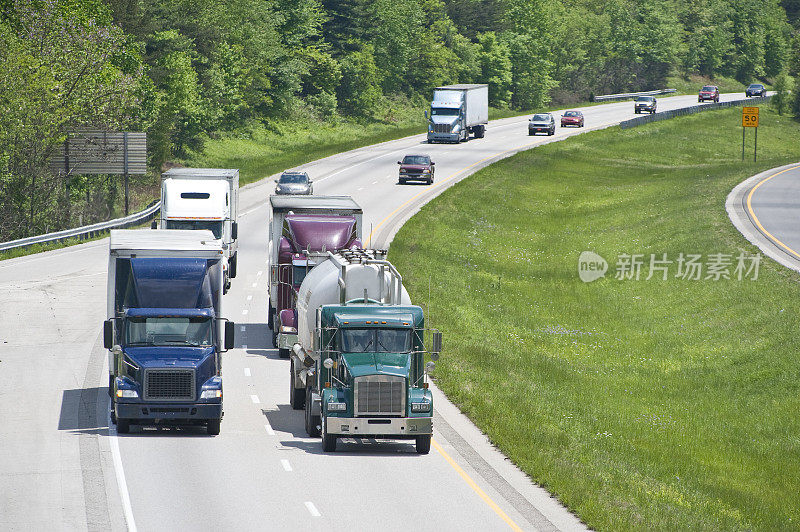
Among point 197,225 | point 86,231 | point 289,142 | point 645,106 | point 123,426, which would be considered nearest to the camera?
point 123,426

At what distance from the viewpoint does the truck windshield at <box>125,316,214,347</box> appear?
23.8 metres

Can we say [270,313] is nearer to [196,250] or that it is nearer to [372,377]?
[196,250]

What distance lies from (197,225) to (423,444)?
20.5 m

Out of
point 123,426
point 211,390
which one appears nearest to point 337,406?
point 211,390

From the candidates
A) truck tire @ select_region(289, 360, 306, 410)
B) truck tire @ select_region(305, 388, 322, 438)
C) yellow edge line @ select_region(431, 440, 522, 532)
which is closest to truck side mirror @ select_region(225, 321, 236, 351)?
truck tire @ select_region(305, 388, 322, 438)

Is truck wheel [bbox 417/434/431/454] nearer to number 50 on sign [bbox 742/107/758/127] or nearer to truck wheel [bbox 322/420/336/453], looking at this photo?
truck wheel [bbox 322/420/336/453]

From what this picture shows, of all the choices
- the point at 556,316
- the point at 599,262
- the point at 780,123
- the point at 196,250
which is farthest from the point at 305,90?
the point at 196,250

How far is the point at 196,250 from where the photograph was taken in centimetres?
2466

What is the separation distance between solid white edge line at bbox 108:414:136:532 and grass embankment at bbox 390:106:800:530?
291 inches

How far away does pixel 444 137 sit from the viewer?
92.2m

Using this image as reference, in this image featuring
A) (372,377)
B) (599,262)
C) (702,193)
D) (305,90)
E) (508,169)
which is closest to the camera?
(372,377)

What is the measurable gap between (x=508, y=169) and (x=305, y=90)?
4552cm

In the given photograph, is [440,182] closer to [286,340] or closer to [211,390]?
[286,340]

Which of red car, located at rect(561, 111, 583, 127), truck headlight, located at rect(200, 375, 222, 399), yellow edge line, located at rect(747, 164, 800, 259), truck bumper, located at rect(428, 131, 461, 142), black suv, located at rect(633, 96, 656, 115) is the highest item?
black suv, located at rect(633, 96, 656, 115)
